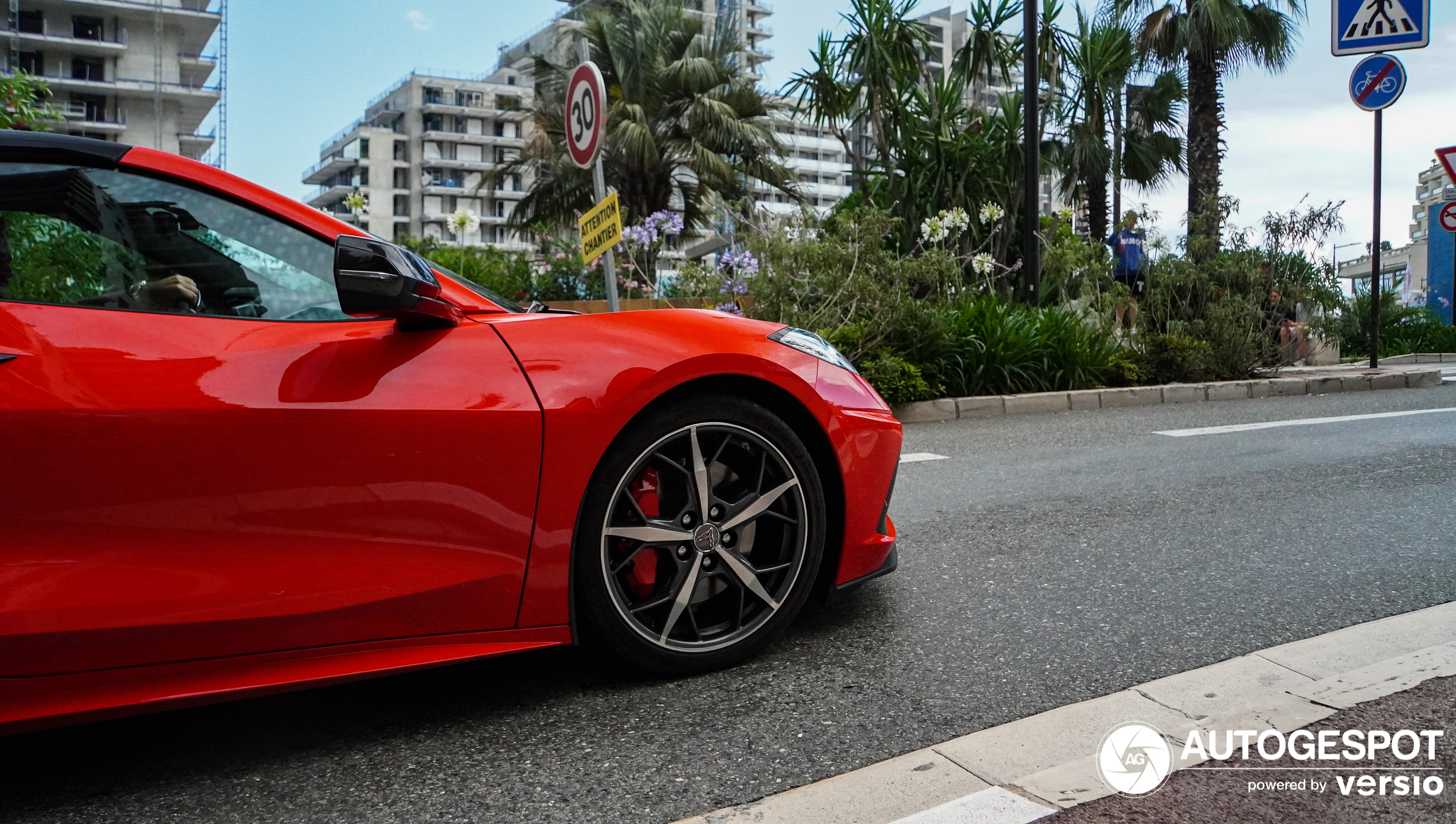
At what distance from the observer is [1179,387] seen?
33.0ft

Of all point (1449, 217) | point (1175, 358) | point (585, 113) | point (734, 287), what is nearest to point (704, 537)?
→ point (585, 113)

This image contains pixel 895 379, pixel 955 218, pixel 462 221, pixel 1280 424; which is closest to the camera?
pixel 1280 424

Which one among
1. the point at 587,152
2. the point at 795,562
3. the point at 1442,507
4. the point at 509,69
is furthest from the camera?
the point at 509,69

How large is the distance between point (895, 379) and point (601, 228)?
9.18ft

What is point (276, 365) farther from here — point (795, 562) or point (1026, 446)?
point (1026, 446)

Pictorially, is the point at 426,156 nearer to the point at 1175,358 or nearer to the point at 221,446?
the point at 1175,358

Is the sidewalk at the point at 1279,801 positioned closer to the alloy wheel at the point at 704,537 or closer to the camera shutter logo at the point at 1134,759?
the camera shutter logo at the point at 1134,759

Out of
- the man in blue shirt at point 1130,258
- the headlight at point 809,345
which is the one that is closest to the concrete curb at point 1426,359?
the man in blue shirt at point 1130,258

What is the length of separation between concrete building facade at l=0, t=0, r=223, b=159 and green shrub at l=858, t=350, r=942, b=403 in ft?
197

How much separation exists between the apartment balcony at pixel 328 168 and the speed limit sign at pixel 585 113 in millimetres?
93364

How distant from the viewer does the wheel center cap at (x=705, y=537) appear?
2477 mm

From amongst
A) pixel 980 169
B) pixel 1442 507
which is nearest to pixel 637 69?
pixel 980 169

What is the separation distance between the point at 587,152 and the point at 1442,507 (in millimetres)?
→ 5274

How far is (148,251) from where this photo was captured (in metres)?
2.17
